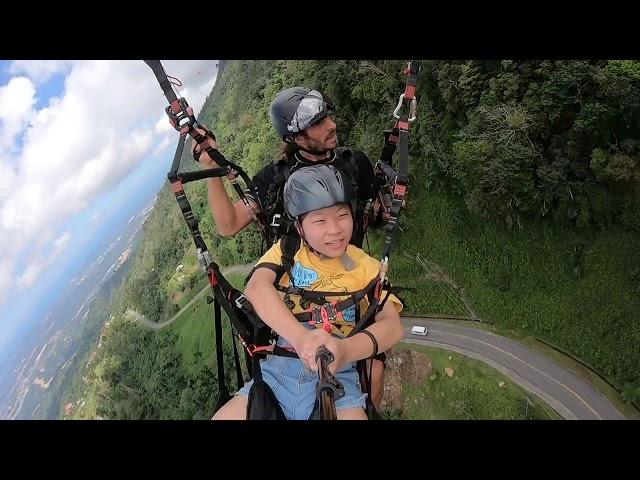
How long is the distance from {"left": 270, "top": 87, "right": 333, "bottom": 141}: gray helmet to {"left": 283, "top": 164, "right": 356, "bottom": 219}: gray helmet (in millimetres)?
486

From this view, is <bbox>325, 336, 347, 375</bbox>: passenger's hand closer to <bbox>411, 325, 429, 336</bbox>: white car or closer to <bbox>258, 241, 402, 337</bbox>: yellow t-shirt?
<bbox>258, 241, 402, 337</bbox>: yellow t-shirt

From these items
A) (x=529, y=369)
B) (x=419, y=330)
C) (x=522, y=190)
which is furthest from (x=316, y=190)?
(x=419, y=330)

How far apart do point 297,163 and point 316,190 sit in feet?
1.93

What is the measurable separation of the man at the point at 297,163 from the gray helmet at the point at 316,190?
343 millimetres

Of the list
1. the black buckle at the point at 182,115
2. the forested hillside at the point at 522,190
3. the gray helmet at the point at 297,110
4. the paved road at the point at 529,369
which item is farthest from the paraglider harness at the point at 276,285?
the paved road at the point at 529,369

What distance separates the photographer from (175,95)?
80.8 inches

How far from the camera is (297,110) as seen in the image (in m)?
2.25

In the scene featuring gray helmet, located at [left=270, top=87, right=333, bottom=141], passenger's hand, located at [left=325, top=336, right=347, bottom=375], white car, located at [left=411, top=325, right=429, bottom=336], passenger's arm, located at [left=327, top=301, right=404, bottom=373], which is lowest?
white car, located at [left=411, top=325, right=429, bottom=336]

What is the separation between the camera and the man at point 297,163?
2242 millimetres

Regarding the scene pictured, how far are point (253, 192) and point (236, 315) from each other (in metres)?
0.71

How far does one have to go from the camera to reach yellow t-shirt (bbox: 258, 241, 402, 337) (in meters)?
1.99

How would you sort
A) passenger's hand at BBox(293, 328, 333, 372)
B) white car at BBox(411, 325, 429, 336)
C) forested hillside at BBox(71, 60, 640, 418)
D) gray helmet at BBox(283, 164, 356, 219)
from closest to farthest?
passenger's hand at BBox(293, 328, 333, 372), gray helmet at BBox(283, 164, 356, 219), forested hillside at BBox(71, 60, 640, 418), white car at BBox(411, 325, 429, 336)

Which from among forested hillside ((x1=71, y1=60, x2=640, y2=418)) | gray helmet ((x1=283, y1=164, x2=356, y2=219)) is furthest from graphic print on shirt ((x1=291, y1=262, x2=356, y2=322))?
forested hillside ((x1=71, y1=60, x2=640, y2=418))
